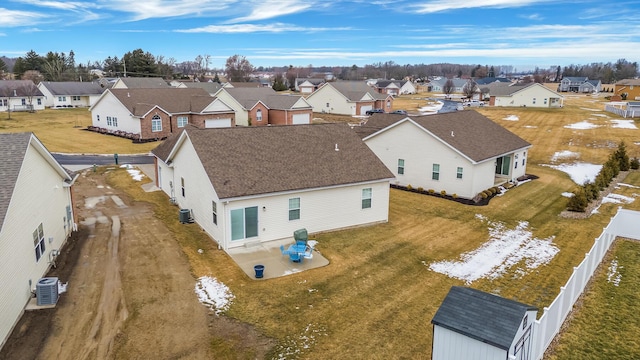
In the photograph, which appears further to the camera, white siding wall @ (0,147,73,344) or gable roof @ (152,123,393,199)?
gable roof @ (152,123,393,199)

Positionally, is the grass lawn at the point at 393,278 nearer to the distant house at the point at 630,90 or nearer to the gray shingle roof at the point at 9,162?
the gray shingle roof at the point at 9,162

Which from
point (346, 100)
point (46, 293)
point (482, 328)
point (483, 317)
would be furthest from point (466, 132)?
point (346, 100)

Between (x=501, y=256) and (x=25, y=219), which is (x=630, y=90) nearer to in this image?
(x=501, y=256)

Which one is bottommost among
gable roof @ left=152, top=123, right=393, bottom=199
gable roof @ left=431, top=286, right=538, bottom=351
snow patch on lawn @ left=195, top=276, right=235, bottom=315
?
snow patch on lawn @ left=195, top=276, right=235, bottom=315

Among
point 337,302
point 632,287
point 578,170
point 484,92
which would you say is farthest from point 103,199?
point 484,92

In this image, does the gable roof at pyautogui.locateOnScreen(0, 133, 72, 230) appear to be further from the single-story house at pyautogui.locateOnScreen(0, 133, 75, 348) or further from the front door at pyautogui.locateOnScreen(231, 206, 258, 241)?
the front door at pyautogui.locateOnScreen(231, 206, 258, 241)

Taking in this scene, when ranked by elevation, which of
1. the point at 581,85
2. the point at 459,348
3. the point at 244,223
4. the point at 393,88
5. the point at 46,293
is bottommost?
the point at 46,293

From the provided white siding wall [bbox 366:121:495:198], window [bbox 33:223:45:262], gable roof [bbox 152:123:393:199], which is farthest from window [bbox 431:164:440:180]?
window [bbox 33:223:45:262]

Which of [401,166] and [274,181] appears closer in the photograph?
[274,181]
